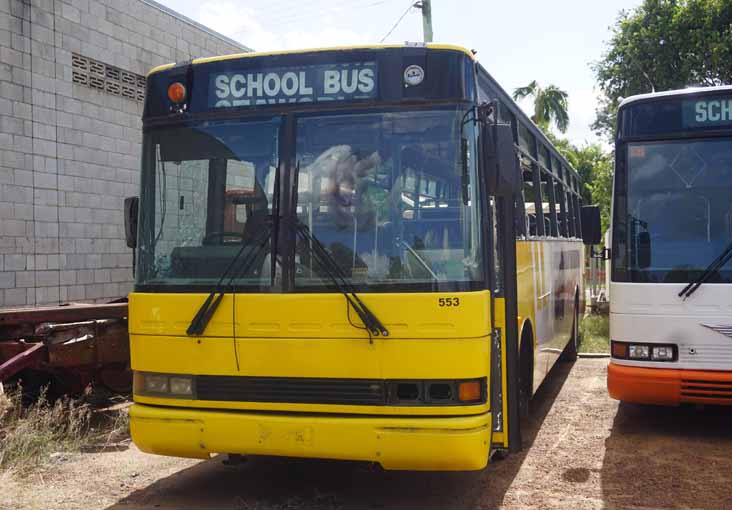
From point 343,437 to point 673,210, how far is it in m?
3.93

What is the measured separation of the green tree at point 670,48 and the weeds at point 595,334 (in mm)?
6044

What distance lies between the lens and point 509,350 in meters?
6.06

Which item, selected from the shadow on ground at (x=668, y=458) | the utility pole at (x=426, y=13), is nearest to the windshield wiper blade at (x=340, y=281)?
the shadow on ground at (x=668, y=458)

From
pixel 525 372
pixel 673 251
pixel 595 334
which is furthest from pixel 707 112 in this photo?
pixel 595 334

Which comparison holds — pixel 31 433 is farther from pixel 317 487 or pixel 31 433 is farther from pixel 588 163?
pixel 588 163

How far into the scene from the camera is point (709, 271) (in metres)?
7.16

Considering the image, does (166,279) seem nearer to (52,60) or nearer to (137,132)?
(52,60)

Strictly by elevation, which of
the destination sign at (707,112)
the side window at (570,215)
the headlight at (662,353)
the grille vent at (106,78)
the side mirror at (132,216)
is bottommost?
the headlight at (662,353)

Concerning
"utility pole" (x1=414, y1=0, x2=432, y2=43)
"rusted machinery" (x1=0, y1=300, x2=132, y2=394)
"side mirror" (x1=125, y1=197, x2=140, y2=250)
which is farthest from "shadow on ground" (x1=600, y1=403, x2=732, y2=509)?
"utility pole" (x1=414, y1=0, x2=432, y2=43)

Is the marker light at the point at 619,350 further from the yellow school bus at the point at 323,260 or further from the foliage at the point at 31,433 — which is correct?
the foliage at the point at 31,433

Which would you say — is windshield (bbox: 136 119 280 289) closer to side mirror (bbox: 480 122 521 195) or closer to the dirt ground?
side mirror (bbox: 480 122 521 195)

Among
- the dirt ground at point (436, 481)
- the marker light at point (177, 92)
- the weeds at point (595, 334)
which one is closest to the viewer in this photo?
the marker light at point (177, 92)

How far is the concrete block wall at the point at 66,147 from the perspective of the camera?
10.6 metres

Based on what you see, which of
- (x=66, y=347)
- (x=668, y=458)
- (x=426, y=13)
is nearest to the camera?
(x=668, y=458)
